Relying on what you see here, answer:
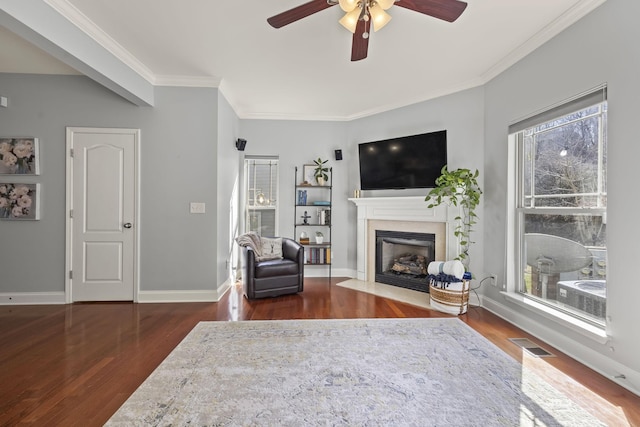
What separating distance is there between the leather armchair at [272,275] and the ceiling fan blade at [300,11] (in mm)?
2506

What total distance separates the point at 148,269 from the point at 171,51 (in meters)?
2.52

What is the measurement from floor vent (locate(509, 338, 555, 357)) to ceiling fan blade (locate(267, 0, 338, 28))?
300cm

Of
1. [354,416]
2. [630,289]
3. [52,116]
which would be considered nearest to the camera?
[354,416]

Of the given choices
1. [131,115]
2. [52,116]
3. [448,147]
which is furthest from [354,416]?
[52,116]

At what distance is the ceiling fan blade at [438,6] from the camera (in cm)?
175

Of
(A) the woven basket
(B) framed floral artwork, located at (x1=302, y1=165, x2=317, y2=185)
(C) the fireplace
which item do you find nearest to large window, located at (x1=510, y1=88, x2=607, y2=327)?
(A) the woven basket

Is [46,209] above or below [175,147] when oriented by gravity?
below

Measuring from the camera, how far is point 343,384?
1866mm

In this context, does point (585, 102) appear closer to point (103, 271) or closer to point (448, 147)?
point (448, 147)

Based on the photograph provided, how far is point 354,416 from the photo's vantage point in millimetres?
1580

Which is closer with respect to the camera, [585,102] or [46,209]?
[585,102]

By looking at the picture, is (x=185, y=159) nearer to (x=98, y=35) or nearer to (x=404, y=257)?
(x=98, y=35)

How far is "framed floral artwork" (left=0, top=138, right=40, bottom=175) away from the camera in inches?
134

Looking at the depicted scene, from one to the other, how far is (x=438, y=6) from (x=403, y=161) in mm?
2435
